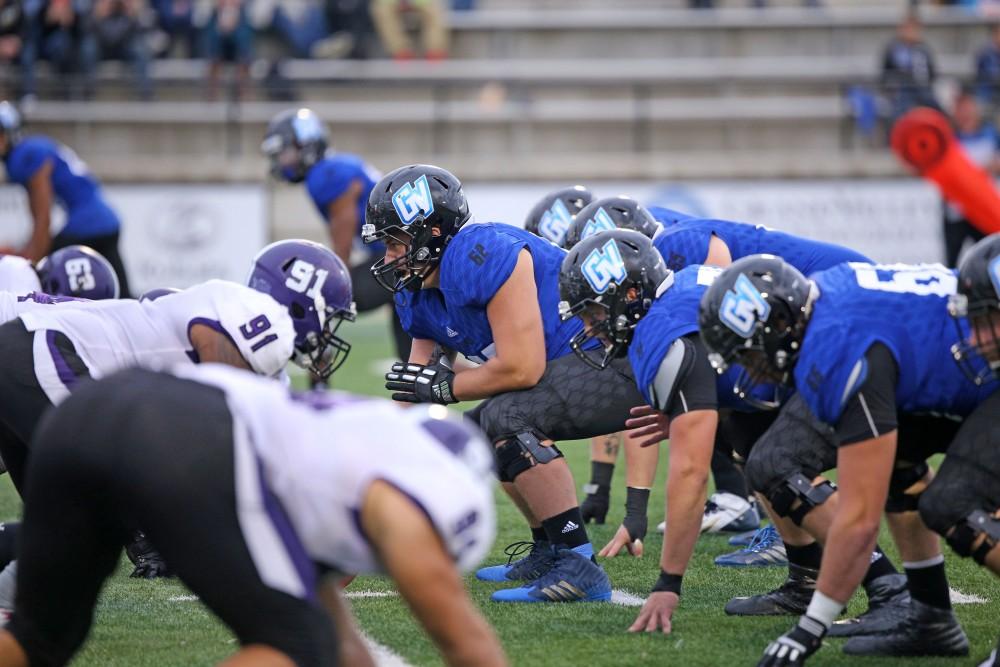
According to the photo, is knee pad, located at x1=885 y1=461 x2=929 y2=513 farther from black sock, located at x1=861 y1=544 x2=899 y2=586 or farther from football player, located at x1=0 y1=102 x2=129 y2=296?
football player, located at x1=0 y1=102 x2=129 y2=296

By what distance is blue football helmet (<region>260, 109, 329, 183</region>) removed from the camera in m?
9.02

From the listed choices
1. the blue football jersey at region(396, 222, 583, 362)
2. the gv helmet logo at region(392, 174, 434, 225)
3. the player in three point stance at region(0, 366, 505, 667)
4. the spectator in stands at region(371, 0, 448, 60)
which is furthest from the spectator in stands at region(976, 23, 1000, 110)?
the player in three point stance at region(0, 366, 505, 667)

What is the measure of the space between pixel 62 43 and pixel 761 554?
41.9 ft

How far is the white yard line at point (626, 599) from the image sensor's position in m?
4.90

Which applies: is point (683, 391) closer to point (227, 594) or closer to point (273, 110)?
point (227, 594)

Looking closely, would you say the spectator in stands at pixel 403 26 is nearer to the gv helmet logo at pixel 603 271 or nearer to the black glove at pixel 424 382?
the black glove at pixel 424 382

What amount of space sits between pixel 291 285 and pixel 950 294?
7.00 ft

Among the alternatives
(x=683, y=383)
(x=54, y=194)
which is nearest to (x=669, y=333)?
(x=683, y=383)

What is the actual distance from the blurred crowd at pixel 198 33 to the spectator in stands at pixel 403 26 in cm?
1

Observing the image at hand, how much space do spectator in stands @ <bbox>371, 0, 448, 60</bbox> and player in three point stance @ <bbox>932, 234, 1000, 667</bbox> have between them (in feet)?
46.4

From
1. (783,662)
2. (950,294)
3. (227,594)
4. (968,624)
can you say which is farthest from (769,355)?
(227,594)

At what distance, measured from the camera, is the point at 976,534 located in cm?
378

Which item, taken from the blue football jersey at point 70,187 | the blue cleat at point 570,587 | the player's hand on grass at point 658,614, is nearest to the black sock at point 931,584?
the player's hand on grass at point 658,614

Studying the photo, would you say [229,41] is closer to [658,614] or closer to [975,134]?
[975,134]
